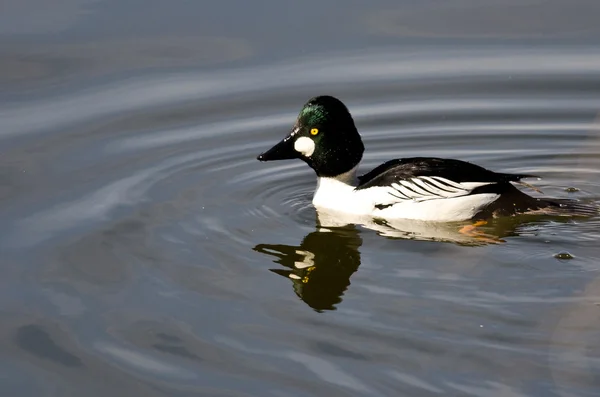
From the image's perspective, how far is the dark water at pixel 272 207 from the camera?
6650 millimetres


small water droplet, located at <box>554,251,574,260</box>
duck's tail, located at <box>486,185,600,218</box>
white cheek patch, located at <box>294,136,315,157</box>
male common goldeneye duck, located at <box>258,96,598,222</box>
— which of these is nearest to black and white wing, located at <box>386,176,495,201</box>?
male common goldeneye duck, located at <box>258,96,598,222</box>

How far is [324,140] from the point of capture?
376 inches

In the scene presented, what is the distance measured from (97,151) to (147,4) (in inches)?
127

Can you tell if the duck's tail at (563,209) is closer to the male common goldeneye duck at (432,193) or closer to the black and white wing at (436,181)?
the male common goldeneye duck at (432,193)

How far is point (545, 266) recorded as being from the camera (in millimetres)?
7859

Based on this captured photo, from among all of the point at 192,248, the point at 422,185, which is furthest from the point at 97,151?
the point at 422,185

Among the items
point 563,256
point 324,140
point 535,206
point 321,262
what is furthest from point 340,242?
point 563,256

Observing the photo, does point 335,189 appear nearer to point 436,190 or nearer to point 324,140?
point 324,140

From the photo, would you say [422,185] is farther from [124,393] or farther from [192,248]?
[124,393]

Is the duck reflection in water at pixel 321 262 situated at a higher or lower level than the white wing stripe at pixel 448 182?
lower

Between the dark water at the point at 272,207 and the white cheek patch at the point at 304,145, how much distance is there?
44cm

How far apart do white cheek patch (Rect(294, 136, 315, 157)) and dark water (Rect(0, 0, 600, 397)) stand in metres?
0.44

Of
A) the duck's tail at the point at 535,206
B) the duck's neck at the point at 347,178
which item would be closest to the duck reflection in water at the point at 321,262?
the duck's neck at the point at 347,178

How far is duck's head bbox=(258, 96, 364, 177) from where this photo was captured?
31.1 feet
